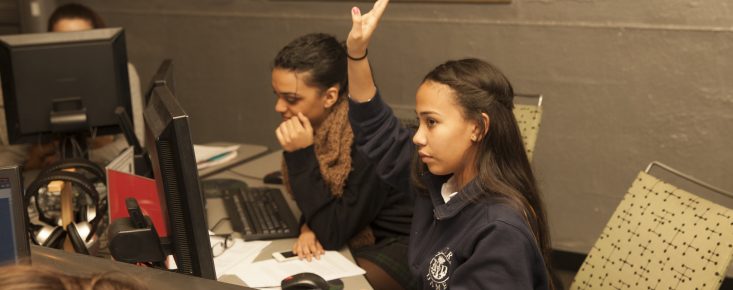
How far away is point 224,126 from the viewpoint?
13.7 feet

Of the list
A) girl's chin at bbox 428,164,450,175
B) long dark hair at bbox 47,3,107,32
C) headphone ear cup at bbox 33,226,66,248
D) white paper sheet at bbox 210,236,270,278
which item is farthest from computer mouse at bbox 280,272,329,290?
long dark hair at bbox 47,3,107,32

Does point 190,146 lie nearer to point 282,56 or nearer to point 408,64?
point 282,56

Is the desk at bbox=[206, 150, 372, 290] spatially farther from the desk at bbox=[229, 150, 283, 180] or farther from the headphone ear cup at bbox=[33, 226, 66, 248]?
the headphone ear cup at bbox=[33, 226, 66, 248]

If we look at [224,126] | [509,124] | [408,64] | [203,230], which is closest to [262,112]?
[224,126]

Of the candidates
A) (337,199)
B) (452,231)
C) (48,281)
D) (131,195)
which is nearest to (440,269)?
(452,231)

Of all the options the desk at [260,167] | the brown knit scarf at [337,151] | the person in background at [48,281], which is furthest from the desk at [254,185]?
the person in background at [48,281]

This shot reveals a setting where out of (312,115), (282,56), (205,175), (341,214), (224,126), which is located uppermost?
(282,56)

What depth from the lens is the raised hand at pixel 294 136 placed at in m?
2.07

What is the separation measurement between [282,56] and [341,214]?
530 millimetres

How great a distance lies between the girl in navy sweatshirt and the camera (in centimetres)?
149

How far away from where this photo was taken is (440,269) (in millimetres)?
1614

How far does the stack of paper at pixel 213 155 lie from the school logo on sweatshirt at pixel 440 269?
1.34 meters

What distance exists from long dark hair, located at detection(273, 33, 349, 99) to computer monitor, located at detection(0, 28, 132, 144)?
1.73 ft

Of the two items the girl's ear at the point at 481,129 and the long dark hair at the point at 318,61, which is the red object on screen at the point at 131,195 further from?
the girl's ear at the point at 481,129
